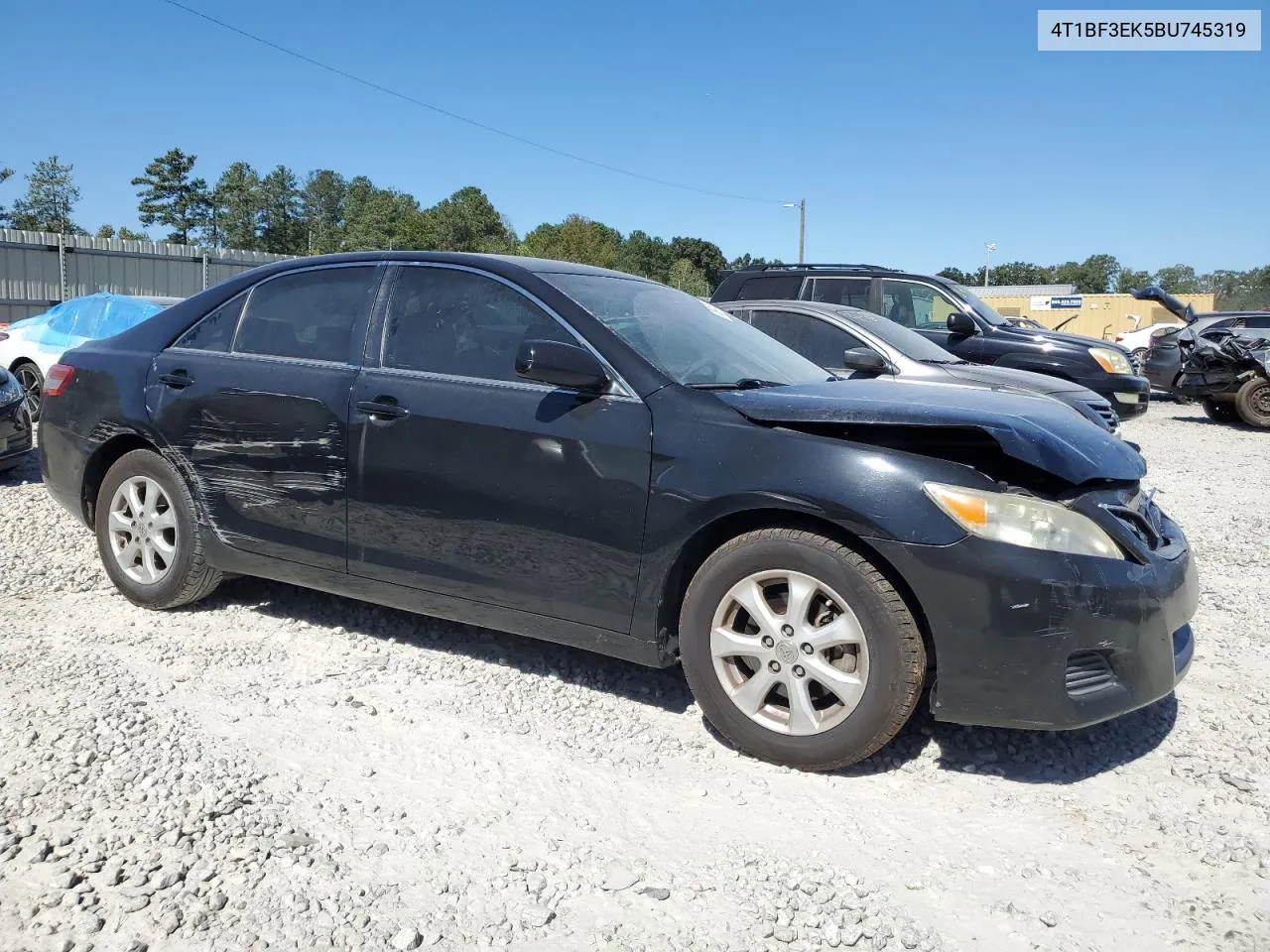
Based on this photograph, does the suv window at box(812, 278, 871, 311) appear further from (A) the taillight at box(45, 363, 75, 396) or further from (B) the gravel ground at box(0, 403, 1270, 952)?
(A) the taillight at box(45, 363, 75, 396)

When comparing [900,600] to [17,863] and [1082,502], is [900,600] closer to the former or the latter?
[1082,502]

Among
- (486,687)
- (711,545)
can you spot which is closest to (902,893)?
(711,545)

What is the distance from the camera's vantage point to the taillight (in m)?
4.83

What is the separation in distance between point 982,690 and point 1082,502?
657 mm

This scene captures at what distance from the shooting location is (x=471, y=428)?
3701 mm

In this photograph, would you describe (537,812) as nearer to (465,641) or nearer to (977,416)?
(465,641)

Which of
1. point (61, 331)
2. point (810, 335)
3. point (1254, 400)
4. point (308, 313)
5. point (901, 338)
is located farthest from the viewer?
point (1254, 400)

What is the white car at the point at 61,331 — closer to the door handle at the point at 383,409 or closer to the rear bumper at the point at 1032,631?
the door handle at the point at 383,409

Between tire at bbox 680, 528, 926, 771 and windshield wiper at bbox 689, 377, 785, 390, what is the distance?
2.06 feet

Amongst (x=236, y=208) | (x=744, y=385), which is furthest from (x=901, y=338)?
(x=236, y=208)

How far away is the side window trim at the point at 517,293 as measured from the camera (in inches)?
139

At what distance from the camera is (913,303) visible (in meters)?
10.3

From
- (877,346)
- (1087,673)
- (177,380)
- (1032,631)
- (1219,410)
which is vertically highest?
(877,346)

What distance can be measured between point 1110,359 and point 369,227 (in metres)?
59.7
